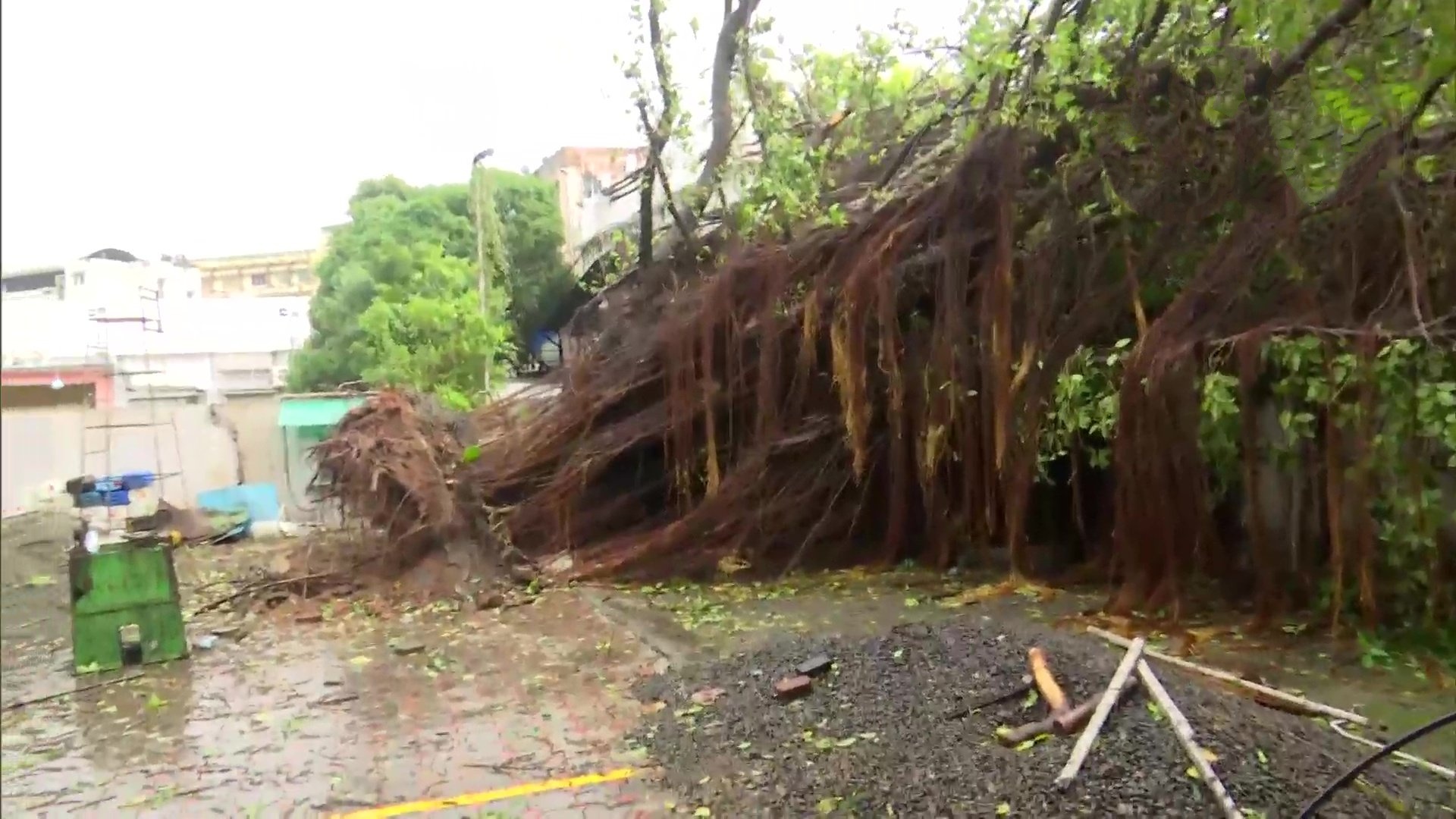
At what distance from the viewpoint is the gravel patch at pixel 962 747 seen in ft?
12.7

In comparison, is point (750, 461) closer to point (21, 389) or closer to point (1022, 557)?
point (1022, 557)

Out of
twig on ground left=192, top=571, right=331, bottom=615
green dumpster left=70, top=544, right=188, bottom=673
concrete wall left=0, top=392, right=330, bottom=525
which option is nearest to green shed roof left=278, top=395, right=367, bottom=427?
concrete wall left=0, top=392, right=330, bottom=525

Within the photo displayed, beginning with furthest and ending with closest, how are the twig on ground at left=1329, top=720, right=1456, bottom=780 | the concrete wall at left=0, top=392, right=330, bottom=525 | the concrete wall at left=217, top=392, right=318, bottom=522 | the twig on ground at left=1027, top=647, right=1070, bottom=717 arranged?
the concrete wall at left=217, top=392, right=318, bottom=522
the concrete wall at left=0, top=392, right=330, bottom=525
the twig on ground at left=1027, top=647, right=1070, bottom=717
the twig on ground at left=1329, top=720, right=1456, bottom=780

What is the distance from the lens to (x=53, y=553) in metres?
11.6

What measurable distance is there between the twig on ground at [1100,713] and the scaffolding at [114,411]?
6.83 meters

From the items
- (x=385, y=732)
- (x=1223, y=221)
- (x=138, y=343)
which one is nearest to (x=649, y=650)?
(x=385, y=732)

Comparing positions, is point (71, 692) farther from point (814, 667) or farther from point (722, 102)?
point (722, 102)

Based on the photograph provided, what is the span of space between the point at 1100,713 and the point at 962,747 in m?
0.58

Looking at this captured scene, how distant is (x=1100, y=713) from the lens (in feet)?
14.1

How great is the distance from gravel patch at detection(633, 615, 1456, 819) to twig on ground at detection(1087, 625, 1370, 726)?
4.3 inches

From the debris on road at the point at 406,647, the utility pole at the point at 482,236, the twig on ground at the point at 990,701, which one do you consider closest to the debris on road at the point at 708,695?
the twig on ground at the point at 990,701

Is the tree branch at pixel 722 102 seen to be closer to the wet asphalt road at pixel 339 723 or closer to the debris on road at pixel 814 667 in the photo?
the wet asphalt road at pixel 339 723

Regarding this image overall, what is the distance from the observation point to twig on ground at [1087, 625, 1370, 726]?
479cm

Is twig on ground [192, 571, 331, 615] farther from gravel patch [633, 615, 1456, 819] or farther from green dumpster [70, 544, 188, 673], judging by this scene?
gravel patch [633, 615, 1456, 819]
